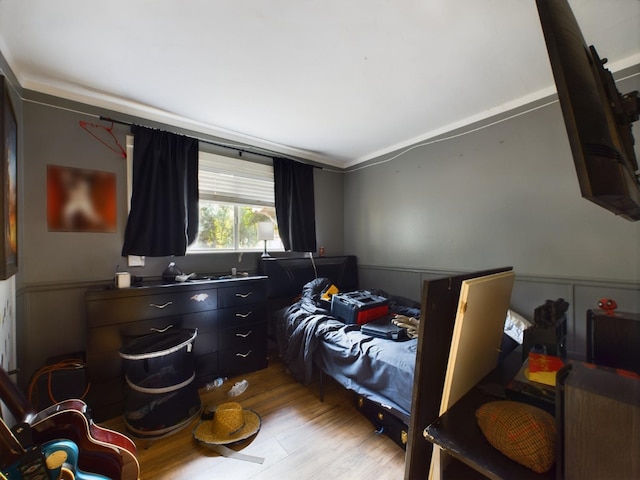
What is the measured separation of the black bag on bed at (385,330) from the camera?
71.8 inches

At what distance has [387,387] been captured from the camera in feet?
5.16

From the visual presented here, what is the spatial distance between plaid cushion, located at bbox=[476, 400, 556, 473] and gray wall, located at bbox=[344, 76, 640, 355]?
182 cm

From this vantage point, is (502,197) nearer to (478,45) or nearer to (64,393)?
(478,45)

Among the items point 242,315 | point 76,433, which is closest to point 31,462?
point 76,433

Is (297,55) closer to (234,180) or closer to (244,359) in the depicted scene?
(234,180)

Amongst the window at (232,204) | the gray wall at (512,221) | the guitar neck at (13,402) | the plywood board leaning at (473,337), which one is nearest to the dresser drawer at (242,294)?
the window at (232,204)

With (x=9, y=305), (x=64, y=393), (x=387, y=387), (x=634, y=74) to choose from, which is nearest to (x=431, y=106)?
(x=634, y=74)

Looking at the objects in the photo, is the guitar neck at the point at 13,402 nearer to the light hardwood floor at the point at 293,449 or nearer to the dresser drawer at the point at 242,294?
the light hardwood floor at the point at 293,449

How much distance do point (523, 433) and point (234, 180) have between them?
119 inches

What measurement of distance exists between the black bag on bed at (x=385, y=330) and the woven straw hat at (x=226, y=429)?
3.44 feet

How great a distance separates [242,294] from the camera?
249 cm

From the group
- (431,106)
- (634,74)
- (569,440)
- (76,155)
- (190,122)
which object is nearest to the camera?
(569,440)

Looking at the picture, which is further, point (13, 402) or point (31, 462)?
point (13, 402)

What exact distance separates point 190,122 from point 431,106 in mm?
2362
